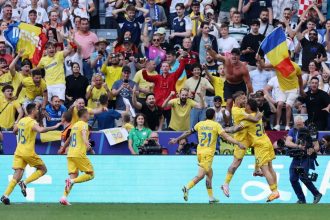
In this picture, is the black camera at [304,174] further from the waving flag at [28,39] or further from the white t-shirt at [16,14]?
the white t-shirt at [16,14]

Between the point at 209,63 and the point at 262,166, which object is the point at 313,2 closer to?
the point at 209,63

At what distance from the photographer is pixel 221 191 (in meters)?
25.4

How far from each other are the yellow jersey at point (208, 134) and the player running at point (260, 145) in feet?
0.80

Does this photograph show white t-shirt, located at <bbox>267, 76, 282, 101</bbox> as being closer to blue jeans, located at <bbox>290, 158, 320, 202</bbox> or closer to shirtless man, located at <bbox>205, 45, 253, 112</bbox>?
shirtless man, located at <bbox>205, 45, 253, 112</bbox>

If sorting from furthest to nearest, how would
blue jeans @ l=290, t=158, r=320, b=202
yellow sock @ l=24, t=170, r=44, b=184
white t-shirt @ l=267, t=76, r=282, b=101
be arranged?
white t-shirt @ l=267, t=76, r=282, b=101 → yellow sock @ l=24, t=170, r=44, b=184 → blue jeans @ l=290, t=158, r=320, b=202

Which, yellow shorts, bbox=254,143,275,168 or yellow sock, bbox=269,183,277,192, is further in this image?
yellow shorts, bbox=254,143,275,168

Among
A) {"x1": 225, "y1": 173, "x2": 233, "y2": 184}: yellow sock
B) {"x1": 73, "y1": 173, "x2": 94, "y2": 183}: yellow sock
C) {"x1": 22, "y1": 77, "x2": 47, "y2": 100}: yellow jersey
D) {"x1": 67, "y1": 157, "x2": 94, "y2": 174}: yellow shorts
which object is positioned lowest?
{"x1": 225, "y1": 173, "x2": 233, "y2": 184}: yellow sock

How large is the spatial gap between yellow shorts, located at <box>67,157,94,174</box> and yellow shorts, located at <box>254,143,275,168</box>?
3.23 metres

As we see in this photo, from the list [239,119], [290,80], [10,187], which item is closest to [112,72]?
[290,80]

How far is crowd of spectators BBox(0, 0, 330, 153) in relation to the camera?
1071 inches

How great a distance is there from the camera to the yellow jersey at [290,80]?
Answer: 88.6ft

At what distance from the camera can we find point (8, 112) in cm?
2762

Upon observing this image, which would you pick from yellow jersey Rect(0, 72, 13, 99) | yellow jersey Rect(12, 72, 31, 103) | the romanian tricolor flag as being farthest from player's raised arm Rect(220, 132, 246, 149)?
yellow jersey Rect(0, 72, 13, 99)

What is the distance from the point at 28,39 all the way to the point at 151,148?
490 centimetres
